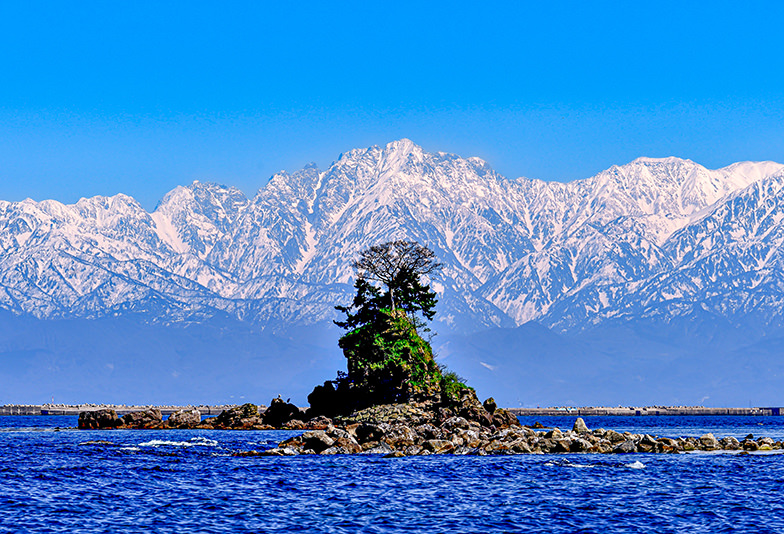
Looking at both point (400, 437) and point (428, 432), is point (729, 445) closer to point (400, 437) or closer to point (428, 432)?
point (428, 432)

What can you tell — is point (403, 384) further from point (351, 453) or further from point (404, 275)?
point (351, 453)

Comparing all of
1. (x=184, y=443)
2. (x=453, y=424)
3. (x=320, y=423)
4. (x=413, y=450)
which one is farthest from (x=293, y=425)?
(x=413, y=450)

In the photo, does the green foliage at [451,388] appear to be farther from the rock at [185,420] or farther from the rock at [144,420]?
the rock at [144,420]

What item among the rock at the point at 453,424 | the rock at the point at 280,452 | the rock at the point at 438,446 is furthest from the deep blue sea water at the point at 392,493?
the rock at the point at 453,424

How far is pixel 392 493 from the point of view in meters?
68.0

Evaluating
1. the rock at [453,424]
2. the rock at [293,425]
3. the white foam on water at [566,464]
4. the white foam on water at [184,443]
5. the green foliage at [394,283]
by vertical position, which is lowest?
the white foam on water at [566,464]

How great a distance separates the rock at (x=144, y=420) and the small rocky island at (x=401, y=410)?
885 cm

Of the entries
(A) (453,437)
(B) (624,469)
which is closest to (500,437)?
(A) (453,437)

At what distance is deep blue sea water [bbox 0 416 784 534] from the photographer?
55.8 m

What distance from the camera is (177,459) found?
311 ft

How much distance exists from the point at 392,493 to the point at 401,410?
59.3 metres

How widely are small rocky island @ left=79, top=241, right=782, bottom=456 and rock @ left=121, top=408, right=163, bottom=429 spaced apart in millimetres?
8846

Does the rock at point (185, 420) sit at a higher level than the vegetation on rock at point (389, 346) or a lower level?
lower

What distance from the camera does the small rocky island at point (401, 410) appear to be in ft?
344
